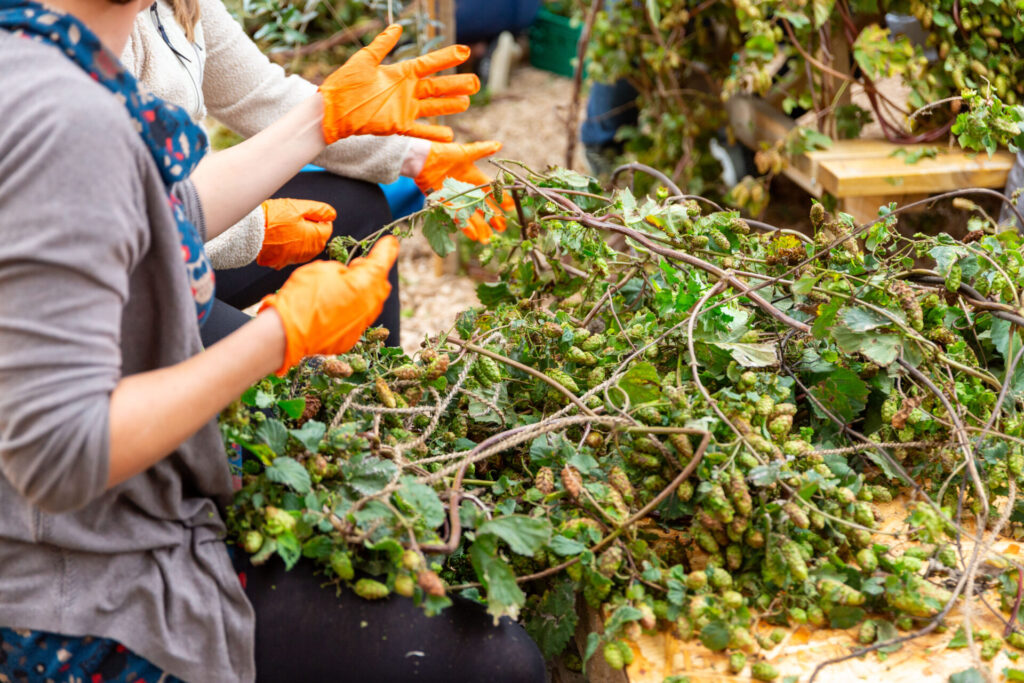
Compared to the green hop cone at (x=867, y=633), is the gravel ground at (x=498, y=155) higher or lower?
lower

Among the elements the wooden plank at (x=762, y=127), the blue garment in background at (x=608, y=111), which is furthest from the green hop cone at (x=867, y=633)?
the blue garment in background at (x=608, y=111)

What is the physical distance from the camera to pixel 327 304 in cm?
82

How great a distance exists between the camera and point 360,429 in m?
1.01

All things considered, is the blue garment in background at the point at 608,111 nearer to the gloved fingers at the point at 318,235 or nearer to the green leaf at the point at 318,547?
the gloved fingers at the point at 318,235

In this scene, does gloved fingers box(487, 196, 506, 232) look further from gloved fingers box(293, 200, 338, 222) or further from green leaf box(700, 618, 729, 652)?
green leaf box(700, 618, 729, 652)

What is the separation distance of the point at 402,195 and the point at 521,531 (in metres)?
0.97

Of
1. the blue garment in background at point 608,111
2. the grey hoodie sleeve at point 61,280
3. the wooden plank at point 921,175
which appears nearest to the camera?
the grey hoodie sleeve at point 61,280

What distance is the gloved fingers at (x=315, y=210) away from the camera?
140 cm

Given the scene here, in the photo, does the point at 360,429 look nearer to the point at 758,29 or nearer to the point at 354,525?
the point at 354,525

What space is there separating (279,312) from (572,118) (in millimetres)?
1961

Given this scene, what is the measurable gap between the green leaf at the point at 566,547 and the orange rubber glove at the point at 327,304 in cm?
32

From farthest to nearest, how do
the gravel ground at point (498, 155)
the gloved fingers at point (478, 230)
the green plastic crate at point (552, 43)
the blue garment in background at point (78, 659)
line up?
1. the green plastic crate at point (552, 43)
2. the gravel ground at point (498, 155)
3. the gloved fingers at point (478, 230)
4. the blue garment in background at point (78, 659)

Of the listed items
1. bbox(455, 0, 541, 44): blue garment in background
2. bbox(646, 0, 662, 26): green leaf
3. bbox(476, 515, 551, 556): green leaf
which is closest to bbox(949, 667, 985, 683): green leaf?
bbox(476, 515, 551, 556): green leaf

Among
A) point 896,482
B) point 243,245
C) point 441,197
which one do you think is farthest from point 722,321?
point 243,245
